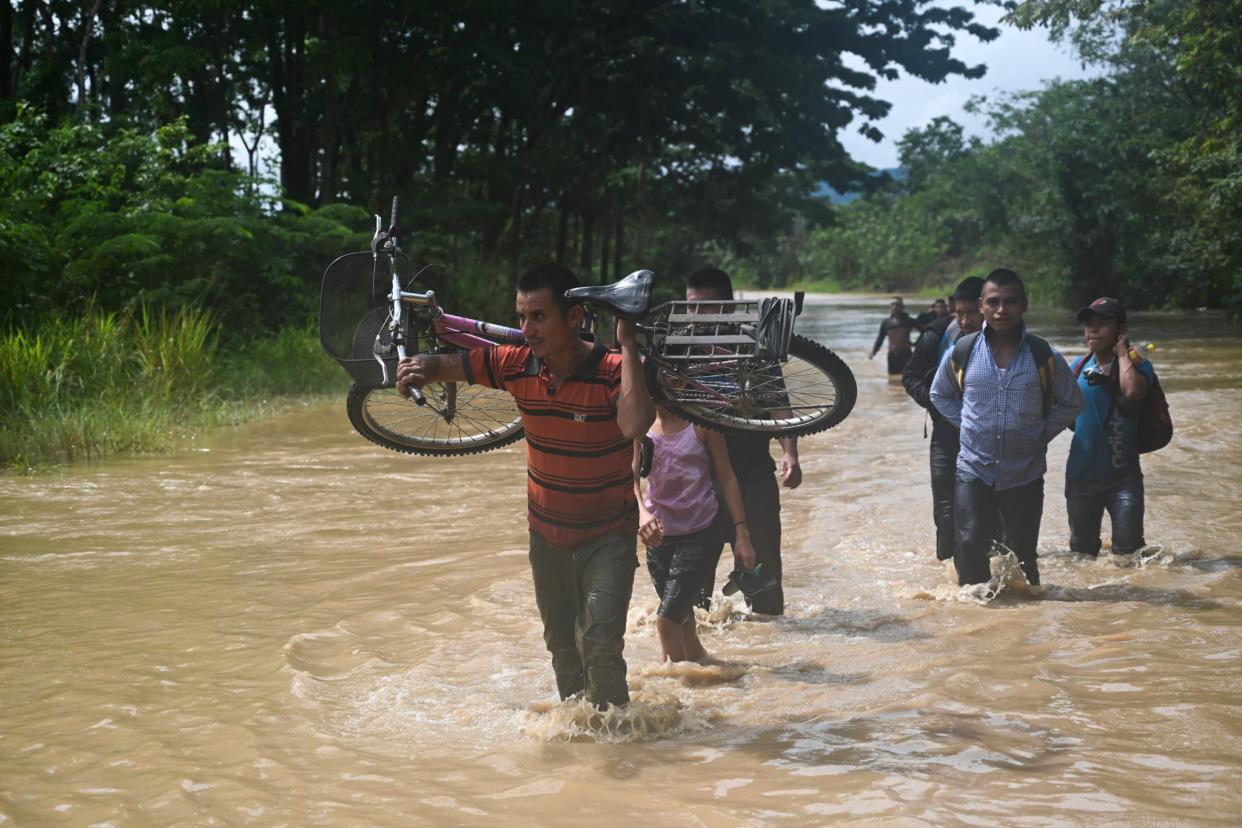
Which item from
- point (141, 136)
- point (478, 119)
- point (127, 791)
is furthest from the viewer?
point (478, 119)

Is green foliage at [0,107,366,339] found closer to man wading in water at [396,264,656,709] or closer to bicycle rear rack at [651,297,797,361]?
man wading in water at [396,264,656,709]

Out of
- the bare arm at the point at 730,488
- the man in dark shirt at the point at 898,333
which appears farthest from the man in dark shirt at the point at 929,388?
the man in dark shirt at the point at 898,333

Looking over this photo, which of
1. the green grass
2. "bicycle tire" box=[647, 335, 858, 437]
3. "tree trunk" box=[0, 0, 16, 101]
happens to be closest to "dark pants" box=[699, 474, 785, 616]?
"bicycle tire" box=[647, 335, 858, 437]

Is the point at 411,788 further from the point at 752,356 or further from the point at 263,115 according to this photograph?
the point at 263,115

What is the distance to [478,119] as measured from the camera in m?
31.4

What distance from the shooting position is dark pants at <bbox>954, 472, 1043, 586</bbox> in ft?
23.3

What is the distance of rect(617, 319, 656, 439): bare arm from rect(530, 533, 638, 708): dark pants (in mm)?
470

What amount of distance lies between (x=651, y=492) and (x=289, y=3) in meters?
17.3

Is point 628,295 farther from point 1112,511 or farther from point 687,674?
point 1112,511

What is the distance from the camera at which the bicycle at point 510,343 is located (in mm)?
5094

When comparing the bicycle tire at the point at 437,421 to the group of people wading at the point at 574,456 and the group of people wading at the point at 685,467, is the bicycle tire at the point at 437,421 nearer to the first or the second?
the group of people wading at the point at 685,467

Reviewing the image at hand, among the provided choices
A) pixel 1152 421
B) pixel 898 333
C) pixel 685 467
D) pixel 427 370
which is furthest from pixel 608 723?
pixel 898 333

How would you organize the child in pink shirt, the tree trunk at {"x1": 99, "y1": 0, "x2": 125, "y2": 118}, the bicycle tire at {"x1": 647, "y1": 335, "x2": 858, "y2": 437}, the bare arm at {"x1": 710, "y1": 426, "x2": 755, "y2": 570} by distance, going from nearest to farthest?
the bicycle tire at {"x1": 647, "y1": 335, "x2": 858, "y2": 437} < the child in pink shirt < the bare arm at {"x1": 710, "y1": 426, "x2": 755, "y2": 570} < the tree trunk at {"x1": 99, "y1": 0, "x2": 125, "y2": 118}

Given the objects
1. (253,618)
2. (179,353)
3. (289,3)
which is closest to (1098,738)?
(253,618)
